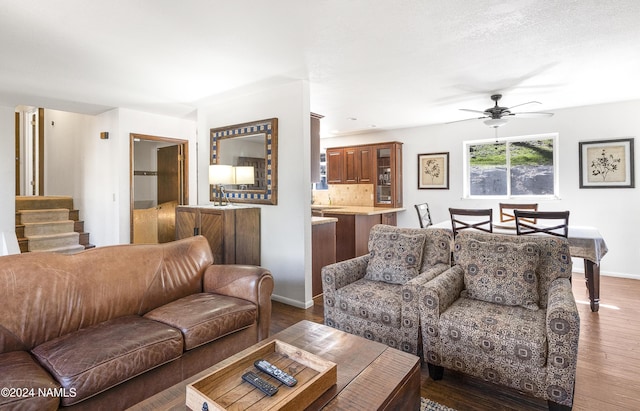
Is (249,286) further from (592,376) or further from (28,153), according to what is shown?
(28,153)

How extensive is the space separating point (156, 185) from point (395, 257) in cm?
559

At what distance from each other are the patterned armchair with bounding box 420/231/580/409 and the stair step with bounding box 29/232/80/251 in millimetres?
5340

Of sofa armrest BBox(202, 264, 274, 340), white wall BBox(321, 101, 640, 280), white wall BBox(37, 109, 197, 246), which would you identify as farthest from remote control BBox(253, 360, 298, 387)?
white wall BBox(321, 101, 640, 280)

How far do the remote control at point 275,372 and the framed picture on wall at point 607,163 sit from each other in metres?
5.38

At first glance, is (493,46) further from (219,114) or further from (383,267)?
(219,114)

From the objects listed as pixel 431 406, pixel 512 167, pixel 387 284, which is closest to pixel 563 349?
pixel 431 406

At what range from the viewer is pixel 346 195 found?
697cm

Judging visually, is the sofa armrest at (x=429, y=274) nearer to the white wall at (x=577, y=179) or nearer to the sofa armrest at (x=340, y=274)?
the sofa armrest at (x=340, y=274)

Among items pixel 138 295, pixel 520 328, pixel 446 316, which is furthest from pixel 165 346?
pixel 520 328

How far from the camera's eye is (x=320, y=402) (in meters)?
1.17

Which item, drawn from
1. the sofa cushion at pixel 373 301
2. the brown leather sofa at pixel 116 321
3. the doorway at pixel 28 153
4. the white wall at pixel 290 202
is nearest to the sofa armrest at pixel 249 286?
the brown leather sofa at pixel 116 321

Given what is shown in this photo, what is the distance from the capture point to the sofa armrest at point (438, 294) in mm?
2059

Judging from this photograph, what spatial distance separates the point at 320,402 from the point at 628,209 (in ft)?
17.8

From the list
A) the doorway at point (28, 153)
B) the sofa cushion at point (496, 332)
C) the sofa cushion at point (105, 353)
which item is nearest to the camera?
the sofa cushion at point (105, 353)
